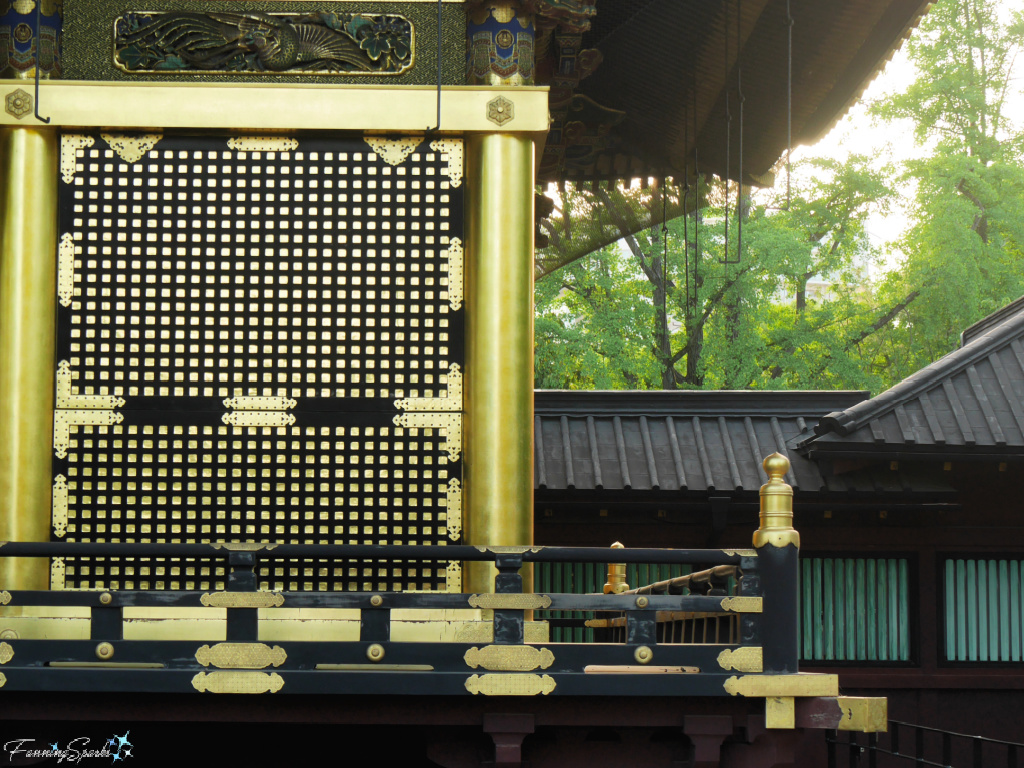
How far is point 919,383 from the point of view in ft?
39.0

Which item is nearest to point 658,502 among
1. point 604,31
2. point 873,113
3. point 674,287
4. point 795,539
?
point 604,31

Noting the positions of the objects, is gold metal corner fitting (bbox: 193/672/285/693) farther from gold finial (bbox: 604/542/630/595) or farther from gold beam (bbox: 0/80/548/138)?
gold finial (bbox: 604/542/630/595)

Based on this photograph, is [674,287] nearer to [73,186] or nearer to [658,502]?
[658,502]

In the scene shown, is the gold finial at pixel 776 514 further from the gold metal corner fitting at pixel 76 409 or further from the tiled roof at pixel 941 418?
the tiled roof at pixel 941 418

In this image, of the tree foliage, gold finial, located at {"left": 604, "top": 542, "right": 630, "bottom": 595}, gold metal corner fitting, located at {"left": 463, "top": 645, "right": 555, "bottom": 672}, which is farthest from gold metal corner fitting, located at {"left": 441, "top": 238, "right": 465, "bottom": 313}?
the tree foliage

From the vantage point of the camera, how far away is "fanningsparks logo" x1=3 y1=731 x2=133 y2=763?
6469 millimetres

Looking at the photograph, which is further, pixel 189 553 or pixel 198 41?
pixel 198 41

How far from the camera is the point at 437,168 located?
8.14 meters

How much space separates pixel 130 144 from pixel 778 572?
211 inches

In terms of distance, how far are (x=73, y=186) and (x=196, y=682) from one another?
383cm

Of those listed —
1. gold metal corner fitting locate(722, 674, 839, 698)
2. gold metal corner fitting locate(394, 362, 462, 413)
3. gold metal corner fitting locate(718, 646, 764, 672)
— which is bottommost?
gold metal corner fitting locate(722, 674, 839, 698)

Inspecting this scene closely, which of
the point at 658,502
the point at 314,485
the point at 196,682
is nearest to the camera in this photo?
the point at 196,682

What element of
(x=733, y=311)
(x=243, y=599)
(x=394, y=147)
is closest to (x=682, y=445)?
(x=394, y=147)

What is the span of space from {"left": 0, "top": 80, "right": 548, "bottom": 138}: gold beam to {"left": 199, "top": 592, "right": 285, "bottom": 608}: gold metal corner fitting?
3.50 metres
